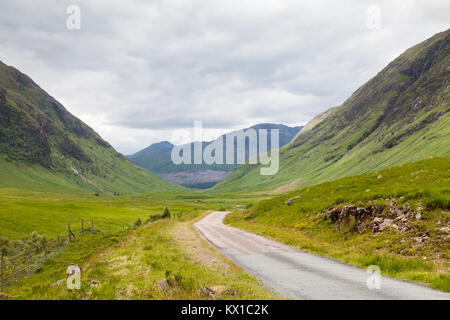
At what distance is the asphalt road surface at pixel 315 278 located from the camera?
1182 centimetres

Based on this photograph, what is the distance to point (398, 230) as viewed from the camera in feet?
71.3

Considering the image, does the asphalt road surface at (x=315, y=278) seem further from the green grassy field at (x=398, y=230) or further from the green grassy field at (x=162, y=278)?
the green grassy field at (x=398, y=230)

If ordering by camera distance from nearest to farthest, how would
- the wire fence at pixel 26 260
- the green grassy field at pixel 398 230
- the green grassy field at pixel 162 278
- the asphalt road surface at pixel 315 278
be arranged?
the asphalt road surface at pixel 315 278 < the green grassy field at pixel 162 278 < the green grassy field at pixel 398 230 < the wire fence at pixel 26 260

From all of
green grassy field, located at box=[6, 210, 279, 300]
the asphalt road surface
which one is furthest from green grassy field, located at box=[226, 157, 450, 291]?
green grassy field, located at box=[6, 210, 279, 300]

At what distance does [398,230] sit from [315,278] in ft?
35.7

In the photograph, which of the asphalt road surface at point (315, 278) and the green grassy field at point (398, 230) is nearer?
the asphalt road surface at point (315, 278)

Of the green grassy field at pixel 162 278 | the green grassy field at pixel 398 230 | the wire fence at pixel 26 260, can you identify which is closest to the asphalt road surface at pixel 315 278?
the green grassy field at pixel 162 278

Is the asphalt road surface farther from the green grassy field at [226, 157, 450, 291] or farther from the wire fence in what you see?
the wire fence

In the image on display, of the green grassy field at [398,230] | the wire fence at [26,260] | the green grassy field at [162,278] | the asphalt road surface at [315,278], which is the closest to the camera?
the asphalt road surface at [315,278]

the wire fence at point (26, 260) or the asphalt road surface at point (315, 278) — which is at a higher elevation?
the asphalt road surface at point (315, 278)

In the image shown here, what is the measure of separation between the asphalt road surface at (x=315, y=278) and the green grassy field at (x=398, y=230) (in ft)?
4.60

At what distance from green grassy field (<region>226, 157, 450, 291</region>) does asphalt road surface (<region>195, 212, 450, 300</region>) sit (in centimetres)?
140
